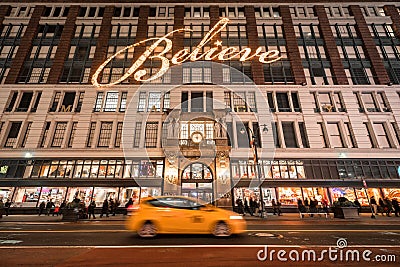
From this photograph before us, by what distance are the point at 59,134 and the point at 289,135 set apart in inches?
1155

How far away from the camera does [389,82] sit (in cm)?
2689

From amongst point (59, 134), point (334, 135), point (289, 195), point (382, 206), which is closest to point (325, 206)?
point (289, 195)

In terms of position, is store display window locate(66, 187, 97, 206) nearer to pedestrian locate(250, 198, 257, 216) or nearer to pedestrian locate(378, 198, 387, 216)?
pedestrian locate(250, 198, 257, 216)

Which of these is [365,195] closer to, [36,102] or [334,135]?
[334,135]

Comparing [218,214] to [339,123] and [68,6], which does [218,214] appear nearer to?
[339,123]

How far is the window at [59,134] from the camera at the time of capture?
2430 centimetres

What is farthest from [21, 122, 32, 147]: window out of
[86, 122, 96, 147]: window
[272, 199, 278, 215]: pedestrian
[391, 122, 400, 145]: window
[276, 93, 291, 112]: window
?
[391, 122, 400, 145]: window

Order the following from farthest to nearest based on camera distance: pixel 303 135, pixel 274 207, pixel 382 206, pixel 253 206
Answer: pixel 303 135 → pixel 274 207 → pixel 253 206 → pixel 382 206

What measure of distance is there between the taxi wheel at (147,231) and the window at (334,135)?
24637 mm

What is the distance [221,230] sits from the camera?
772 cm

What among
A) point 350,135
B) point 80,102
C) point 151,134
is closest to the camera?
point 350,135

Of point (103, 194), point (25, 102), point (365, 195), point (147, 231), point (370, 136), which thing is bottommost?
point (147, 231)

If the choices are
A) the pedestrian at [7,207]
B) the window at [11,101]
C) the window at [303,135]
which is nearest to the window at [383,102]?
the window at [303,135]

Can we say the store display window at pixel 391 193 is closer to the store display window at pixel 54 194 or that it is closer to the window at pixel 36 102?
the store display window at pixel 54 194
